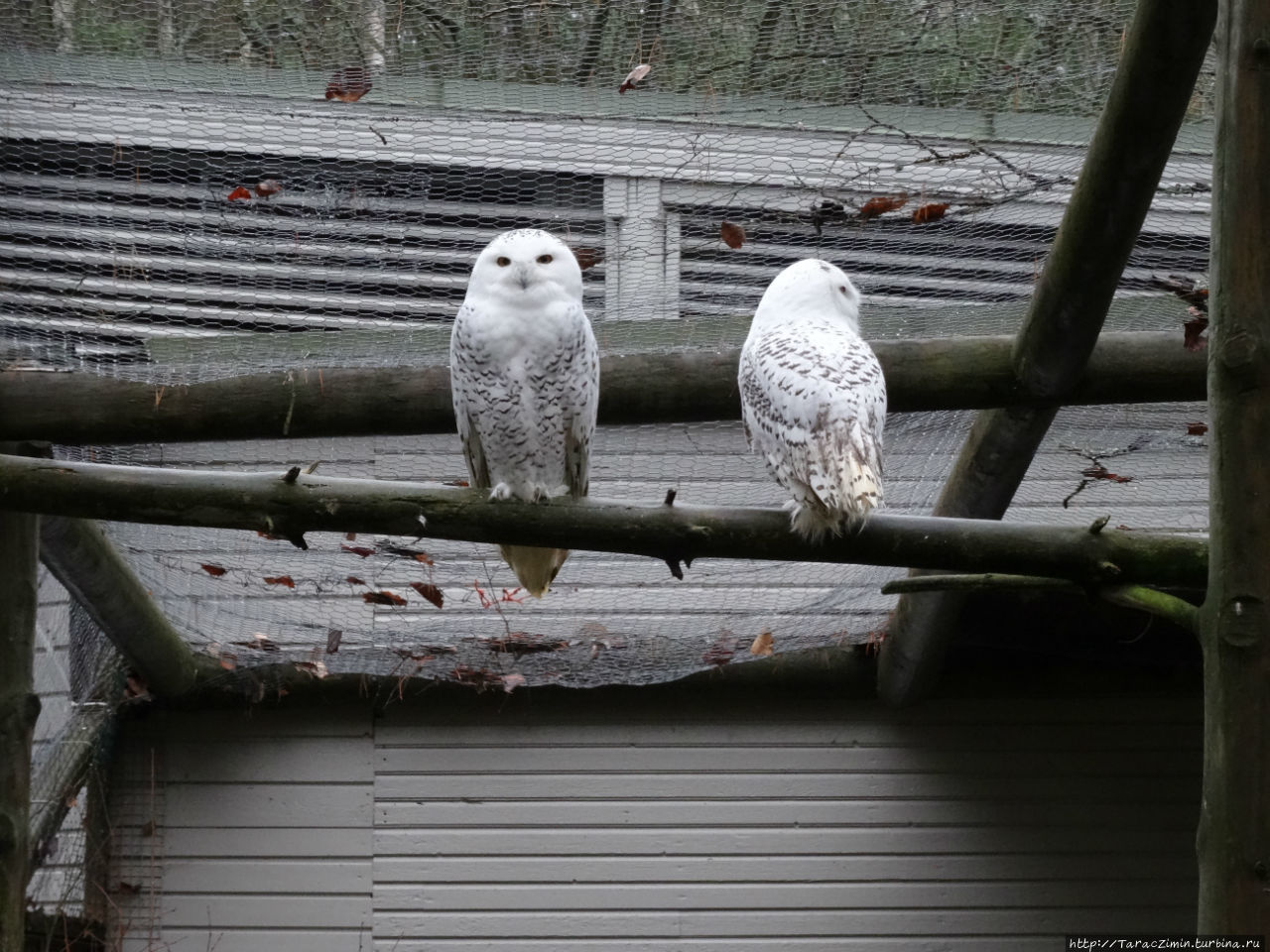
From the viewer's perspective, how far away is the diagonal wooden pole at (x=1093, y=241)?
2377 mm

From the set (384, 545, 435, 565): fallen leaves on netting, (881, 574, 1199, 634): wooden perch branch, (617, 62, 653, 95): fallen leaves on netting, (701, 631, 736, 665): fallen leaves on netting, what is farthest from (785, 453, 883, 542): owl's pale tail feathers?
(701, 631, 736, 665): fallen leaves on netting

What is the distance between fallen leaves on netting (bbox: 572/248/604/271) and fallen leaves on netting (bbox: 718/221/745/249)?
12.5 inches

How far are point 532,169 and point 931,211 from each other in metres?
0.98

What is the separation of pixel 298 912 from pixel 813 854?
73.7 inches

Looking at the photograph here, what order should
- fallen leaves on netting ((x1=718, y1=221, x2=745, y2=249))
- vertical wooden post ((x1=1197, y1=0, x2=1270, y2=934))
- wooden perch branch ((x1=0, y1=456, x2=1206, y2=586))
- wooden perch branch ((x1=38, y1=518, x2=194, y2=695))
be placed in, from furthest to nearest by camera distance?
1. wooden perch branch ((x1=38, y1=518, x2=194, y2=695))
2. fallen leaves on netting ((x1=718, y1=221, x2=745, y2=249))
3. wooden perch branch ((x1=0, y1=456, x2=1206, y2=586))
4. vertical wooden post ((x1=1197, y1=0, x2=1270, y2=934))

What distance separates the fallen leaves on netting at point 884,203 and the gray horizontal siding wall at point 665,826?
7.64 ft

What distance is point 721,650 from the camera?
4441mm

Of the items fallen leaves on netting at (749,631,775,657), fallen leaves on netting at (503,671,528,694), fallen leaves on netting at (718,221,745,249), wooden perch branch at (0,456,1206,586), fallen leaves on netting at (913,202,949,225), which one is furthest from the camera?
fallen leaves on netting at (503,671,528,694)

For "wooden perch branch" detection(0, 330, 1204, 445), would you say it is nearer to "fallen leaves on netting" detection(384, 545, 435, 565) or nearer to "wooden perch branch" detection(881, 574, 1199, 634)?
"wooden perch branch" detection(881, 574, 1199, 634)

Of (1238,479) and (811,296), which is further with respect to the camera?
(811,296)

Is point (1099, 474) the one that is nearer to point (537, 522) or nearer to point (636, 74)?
point (636, 74)

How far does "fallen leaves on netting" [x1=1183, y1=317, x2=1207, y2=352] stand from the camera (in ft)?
9.77

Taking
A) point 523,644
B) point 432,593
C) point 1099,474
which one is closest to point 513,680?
point 523,644

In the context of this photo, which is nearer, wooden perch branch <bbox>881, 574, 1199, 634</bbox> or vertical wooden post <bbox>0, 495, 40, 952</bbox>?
wooden perch branch <bbox>881, 574, 1199, 634</bbox>
